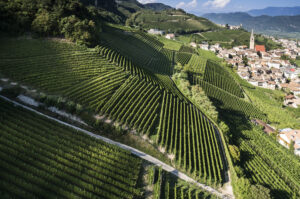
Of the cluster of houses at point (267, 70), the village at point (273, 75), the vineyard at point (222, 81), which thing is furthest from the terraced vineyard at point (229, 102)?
the cluster of houses at point (267, 70)

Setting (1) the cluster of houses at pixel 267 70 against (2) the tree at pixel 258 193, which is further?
(1) the cluster of houses at pixel 267 70

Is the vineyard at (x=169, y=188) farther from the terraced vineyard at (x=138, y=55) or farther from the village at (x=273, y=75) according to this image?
the terraced vineyard at (x=138, y=55)

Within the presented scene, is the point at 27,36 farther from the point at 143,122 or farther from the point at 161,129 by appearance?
the point at 161,129

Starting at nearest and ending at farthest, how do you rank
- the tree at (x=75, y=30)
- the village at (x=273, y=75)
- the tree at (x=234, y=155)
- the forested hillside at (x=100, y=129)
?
the forested hillside at (x=100, y=129) < the tree at (x=234, y=155) < the tree at (x=75, y=30) < the village at (x=273, y=75)

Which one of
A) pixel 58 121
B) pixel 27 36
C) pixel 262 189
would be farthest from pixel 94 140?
pixel 27 36

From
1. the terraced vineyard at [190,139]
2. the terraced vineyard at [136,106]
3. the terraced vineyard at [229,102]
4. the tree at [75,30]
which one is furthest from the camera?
the terraced vineyard at [229,102]

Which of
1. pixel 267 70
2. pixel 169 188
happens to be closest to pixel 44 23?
pixel 169 188

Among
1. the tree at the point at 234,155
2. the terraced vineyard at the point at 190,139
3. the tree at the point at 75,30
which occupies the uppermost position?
the tree at the point at 75,30

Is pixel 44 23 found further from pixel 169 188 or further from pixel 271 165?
pixel 271 165
